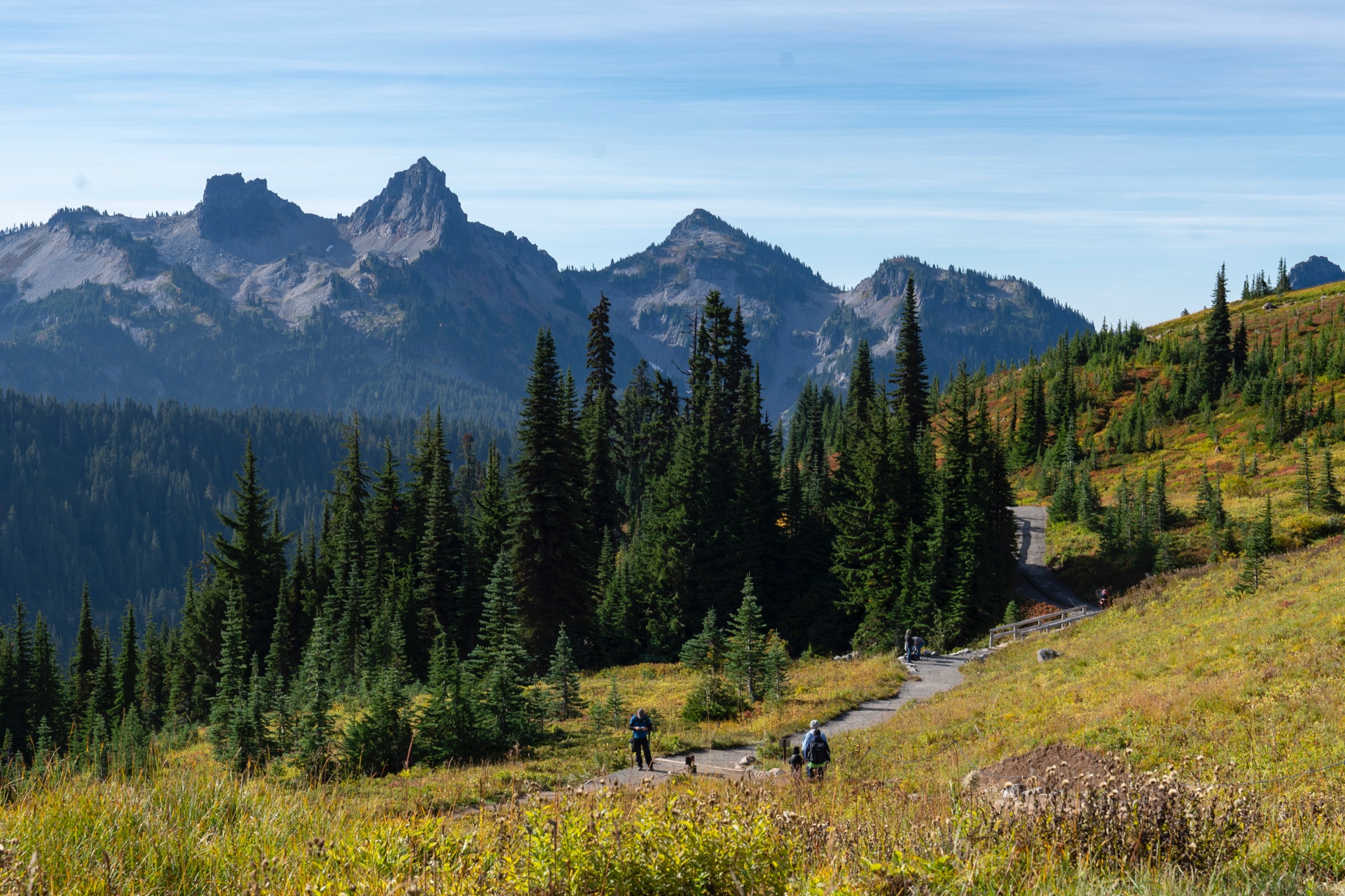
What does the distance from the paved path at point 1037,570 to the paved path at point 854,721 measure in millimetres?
10474

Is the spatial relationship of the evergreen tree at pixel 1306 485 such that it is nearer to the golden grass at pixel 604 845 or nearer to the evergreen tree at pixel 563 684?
the evergreen tree at pixel 563 684

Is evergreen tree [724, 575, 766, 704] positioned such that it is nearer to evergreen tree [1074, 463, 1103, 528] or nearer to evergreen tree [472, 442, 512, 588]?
evergreen tree [472, 442, 512, 588]

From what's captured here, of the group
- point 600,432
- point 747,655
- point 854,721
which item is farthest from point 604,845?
point 600,432

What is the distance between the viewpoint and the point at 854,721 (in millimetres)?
24281

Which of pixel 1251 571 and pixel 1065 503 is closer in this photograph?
pixel 1251 571

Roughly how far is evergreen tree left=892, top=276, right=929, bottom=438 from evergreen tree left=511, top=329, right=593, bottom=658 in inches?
980

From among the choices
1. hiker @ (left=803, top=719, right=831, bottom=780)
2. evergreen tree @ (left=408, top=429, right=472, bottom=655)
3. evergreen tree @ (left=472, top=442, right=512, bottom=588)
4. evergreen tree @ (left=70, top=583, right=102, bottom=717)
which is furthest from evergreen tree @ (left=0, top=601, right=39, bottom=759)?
hiker @ (left=803, top=719, right=831, bottom=780)

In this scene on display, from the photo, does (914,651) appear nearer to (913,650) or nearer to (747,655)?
(913,650)

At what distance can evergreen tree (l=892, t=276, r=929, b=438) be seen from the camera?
58.5m

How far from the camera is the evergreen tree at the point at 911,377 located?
192ft

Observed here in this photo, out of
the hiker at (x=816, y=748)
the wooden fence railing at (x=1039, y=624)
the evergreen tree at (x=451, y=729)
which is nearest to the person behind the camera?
the hiker at (x=816, y=748)

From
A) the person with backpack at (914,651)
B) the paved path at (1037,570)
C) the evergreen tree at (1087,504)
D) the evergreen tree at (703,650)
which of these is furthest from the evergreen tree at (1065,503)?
the evergreen tree at (703,650)

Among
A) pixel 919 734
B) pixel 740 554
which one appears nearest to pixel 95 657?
pixel 740 554

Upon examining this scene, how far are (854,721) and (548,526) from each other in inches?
853
